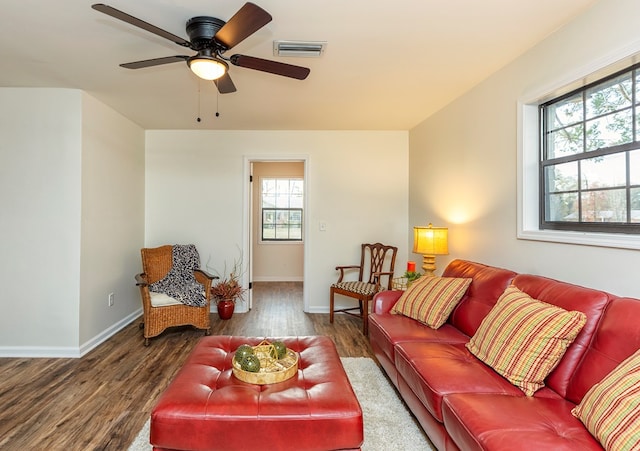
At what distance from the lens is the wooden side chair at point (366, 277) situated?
12.2 ft

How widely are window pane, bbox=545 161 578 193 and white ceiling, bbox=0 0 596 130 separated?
2.82ft

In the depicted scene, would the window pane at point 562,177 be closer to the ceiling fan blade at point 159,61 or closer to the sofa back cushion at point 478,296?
the sofa back cushion at point 478,296

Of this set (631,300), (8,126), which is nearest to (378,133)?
(631,300)

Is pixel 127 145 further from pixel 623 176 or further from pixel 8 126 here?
pixel 623 176

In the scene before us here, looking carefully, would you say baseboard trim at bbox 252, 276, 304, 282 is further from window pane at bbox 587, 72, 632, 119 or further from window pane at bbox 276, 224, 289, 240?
window pane at bbox 587, 72, 632, 119

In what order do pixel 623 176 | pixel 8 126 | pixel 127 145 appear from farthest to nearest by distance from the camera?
pixel 127 145, pixel 8 126, pixel 623 176

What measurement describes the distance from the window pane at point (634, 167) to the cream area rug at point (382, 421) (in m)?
1.79

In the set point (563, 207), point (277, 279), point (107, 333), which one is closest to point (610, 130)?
point (563, 207)

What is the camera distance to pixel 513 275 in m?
2.23

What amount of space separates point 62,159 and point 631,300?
4162mm

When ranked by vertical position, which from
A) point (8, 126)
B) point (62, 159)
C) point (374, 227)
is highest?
point (8, 126)

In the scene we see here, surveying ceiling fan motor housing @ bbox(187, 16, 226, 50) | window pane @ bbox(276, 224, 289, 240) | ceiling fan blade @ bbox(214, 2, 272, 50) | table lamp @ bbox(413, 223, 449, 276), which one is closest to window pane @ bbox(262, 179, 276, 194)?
window pane @ bbox(276, 224, 289, 240)

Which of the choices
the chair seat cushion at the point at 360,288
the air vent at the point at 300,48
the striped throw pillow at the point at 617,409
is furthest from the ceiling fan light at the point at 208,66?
the chair seat cushion at the point at 360,288

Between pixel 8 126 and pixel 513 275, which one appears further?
pixel 8 126
